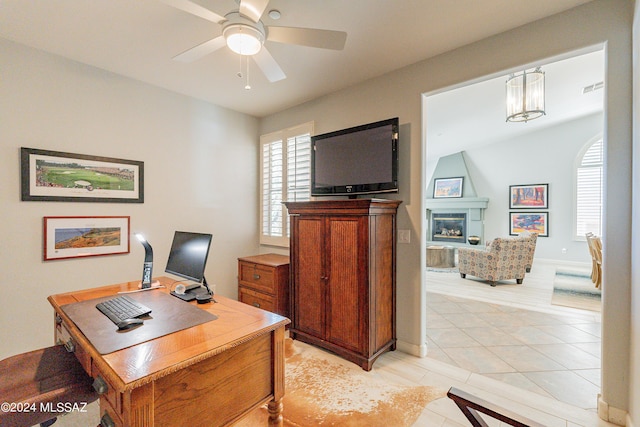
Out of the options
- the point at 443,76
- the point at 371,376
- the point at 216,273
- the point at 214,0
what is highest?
the point at 214,0

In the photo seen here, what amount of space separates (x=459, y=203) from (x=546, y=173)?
86.4 inches

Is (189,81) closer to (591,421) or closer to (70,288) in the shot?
(70,288)

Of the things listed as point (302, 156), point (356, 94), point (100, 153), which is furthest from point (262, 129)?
point (100, 153)

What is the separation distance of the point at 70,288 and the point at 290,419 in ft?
7.64

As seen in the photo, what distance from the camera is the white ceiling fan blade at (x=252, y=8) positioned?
4.83ft

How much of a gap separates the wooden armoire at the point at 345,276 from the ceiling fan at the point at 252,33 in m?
1.24

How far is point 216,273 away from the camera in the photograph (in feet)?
12.1

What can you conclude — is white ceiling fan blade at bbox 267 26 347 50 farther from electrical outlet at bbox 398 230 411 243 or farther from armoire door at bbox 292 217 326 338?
electrical outlet at bbox 398 230 411 243

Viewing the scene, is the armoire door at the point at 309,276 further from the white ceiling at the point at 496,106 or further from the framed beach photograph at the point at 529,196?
the framed beach photograph at the point at 529,196

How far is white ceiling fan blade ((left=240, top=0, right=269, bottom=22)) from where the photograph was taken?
147 cm

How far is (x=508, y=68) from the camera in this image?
2242 millimetres

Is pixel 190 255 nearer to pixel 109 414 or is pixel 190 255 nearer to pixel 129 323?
pixel 129 323

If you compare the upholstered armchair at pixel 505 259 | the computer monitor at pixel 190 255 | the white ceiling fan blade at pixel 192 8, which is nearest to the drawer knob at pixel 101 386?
the computer monitor at pixel 190 255

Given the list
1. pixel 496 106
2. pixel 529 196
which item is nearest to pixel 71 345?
pixel 496 106
